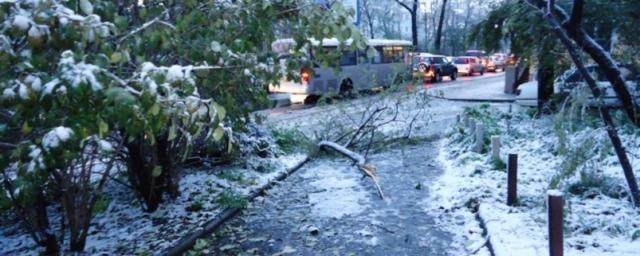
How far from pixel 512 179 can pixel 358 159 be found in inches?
124

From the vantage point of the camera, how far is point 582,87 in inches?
211

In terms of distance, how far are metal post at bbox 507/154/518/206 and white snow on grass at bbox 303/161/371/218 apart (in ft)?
5.52

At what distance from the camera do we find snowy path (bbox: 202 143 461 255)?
536 cm

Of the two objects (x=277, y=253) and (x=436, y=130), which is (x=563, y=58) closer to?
(x=436, y=130)

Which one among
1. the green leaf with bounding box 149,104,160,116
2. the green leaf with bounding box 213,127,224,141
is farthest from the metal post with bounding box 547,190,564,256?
the green leaf with bounding box 149,104,160,116

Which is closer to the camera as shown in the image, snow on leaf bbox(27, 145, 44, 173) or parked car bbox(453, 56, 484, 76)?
snow on leaf bbox(27, 145, 44, 173)

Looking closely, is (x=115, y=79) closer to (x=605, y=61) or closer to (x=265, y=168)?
(x=605, y=61)

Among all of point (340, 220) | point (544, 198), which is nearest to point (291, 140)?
point (340, 220)

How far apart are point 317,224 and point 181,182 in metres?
2.52

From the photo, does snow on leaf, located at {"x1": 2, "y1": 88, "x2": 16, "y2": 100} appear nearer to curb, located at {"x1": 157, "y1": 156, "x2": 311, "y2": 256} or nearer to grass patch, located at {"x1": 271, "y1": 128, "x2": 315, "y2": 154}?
curb, located at {"x1": 157, "y1": 156, "x2": 311, "y2": 256}

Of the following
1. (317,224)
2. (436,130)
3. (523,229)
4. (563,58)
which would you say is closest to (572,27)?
(523,229)

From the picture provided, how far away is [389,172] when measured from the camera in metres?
8.66

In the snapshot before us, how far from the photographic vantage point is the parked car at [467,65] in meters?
41.0

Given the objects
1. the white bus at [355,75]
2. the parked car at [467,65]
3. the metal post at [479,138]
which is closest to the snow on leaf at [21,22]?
the metal post at [479,138]
